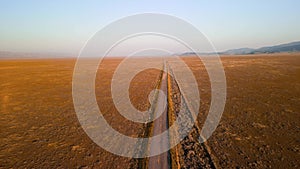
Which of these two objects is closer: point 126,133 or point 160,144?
point 160,144

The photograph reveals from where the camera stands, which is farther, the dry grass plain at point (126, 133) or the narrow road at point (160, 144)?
the dry grass plain at point (126, 133)

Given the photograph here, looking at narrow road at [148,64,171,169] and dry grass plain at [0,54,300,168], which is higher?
narrow road at [148,64,171,169]

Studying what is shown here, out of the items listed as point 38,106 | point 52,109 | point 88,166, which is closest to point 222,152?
point 88,166

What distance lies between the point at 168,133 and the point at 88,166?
14.1ft

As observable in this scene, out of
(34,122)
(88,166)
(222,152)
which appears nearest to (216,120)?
(222,152)

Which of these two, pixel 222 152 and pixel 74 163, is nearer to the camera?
pixel 74 163

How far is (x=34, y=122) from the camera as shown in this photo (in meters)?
13.3

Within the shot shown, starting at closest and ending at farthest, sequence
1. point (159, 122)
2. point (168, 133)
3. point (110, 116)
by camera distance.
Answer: point (168, 133), point (159, 122), point (110, 116)

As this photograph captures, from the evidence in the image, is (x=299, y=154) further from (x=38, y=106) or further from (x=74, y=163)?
(x=38, y=106)

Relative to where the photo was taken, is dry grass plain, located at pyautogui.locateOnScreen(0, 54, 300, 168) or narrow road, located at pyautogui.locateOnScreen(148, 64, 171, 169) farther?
dry grass plain, located at pyautogui.locateOnScreen(0, 54, 300, 168)

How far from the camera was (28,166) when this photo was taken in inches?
312

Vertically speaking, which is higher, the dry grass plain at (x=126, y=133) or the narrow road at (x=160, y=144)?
the narrow road at (x=160, y=144)

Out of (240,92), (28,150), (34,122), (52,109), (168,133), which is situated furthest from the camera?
(240,92)

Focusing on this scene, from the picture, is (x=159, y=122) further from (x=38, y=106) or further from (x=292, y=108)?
(x=38, y=106)
